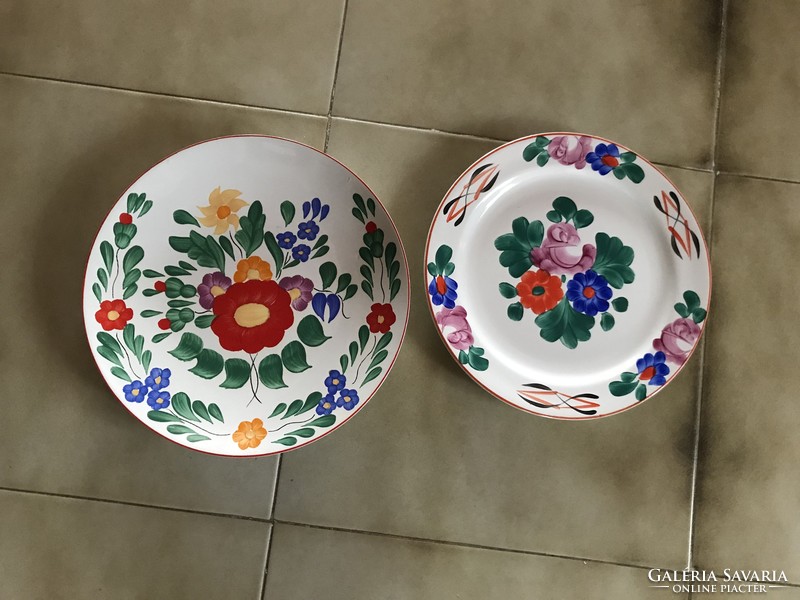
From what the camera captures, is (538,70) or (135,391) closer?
(135,391)

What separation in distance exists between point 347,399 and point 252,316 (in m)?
0.15

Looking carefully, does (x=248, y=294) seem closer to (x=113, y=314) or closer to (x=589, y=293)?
(x=113, y=314)

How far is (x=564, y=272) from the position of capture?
2.36 feet

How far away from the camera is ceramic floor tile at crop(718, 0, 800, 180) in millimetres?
781

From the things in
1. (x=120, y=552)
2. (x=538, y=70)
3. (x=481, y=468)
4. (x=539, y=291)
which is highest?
(x=538, y=70)

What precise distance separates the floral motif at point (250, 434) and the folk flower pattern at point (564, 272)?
0.32 m

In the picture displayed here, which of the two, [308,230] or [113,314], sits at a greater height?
[308,230]

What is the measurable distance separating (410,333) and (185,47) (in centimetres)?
47

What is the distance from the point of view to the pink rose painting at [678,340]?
71cm

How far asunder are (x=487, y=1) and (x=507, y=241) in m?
0.32

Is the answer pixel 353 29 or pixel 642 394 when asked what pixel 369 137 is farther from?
pixel 642 394

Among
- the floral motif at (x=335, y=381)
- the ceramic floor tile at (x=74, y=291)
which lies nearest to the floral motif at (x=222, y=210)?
the ceramic floor tile at (x=74, y=291)

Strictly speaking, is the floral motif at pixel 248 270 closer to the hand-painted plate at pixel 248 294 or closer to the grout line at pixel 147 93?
the hand-painted plate at pixel 248 294

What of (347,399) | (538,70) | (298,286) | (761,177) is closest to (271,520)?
(347,399)
